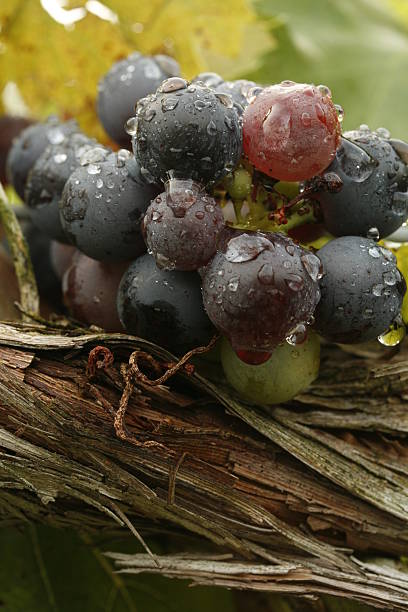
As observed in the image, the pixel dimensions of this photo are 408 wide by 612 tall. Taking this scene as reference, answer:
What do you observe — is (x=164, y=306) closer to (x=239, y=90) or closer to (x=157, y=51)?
(x=239, y=90)

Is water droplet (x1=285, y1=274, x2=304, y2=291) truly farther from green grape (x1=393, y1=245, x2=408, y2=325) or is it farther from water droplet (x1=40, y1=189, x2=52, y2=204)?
water droplet (x1=40, y1=189, x2=52, y2=204)

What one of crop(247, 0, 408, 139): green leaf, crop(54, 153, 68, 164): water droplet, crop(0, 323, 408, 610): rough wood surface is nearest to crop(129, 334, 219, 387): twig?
crop(0, 323, 408, 610): rough wood surface

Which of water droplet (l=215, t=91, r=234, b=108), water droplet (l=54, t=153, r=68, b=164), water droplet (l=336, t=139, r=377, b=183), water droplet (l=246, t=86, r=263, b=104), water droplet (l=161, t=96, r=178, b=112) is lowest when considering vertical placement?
water droplet (l=336, t=139, r=377, b=183)

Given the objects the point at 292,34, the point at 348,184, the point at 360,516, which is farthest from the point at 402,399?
the point at 292,34

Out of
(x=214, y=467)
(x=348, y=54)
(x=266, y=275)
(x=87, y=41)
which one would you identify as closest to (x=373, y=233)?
(x=266, y=275)

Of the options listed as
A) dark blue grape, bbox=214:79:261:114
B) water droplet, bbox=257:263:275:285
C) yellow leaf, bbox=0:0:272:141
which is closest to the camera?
water droplet, bbox=257:263:275:285

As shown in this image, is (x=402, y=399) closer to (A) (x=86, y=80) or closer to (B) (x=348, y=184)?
(B) (x=348, y=184)

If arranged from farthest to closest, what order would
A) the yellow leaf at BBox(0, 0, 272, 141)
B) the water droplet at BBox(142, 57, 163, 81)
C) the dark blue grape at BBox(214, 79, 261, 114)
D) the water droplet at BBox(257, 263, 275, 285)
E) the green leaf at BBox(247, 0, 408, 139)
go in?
1. the green leaf at BBox(247, 0, 408, 139)
2. the yellow leaf at BBox(0, 0, 272, 141)
3. the water droplet at BBox(142, 57, 163, 81)
4. the dark blue grape at BBox(214, 79, 261, 114)
5. the water droplet at BBox(257, 263, 275, 285)
